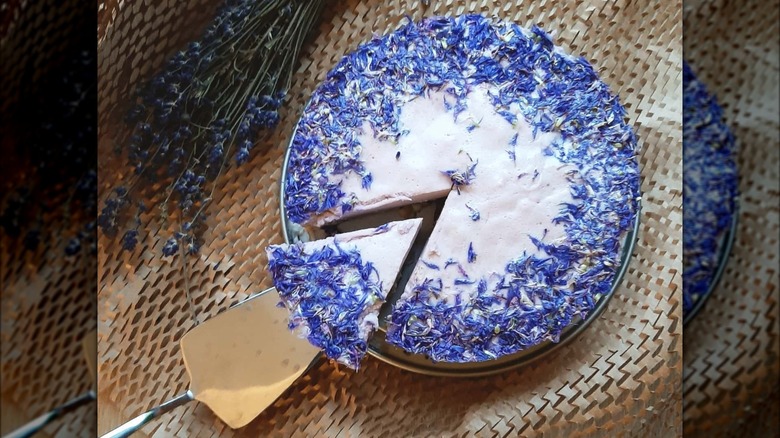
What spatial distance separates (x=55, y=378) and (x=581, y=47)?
3.79ft

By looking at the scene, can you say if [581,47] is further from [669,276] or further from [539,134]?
[669,276]

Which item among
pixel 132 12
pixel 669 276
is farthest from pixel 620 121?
pixel 132 12

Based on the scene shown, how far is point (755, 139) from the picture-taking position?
48.5 inches

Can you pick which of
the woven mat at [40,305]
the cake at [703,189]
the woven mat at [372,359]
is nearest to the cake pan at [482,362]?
the woven mat at [372,359]

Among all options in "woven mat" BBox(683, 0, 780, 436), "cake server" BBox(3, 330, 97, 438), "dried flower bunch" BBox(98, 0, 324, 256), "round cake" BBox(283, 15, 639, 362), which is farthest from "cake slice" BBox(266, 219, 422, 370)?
"woven mat" BBox(683, 0, 780, 436)

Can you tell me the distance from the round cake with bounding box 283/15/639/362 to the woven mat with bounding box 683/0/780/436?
352mm

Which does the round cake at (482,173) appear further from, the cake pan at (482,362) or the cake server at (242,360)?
the cake server at (242,360)

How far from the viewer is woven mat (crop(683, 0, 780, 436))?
1.22 metres

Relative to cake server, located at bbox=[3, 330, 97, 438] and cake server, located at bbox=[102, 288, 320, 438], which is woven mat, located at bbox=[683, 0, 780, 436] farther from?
cake server, located at bbox=[3, 330, 97, 438]

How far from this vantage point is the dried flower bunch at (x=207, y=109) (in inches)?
43.2

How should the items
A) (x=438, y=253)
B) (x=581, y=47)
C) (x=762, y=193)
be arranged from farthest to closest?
(x=762, y=193)
(x=581, y=47)
(x=438, y=253)

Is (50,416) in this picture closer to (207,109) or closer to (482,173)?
(207,109)

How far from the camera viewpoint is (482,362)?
1.06 m

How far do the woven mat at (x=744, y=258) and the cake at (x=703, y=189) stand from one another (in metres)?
0.03
